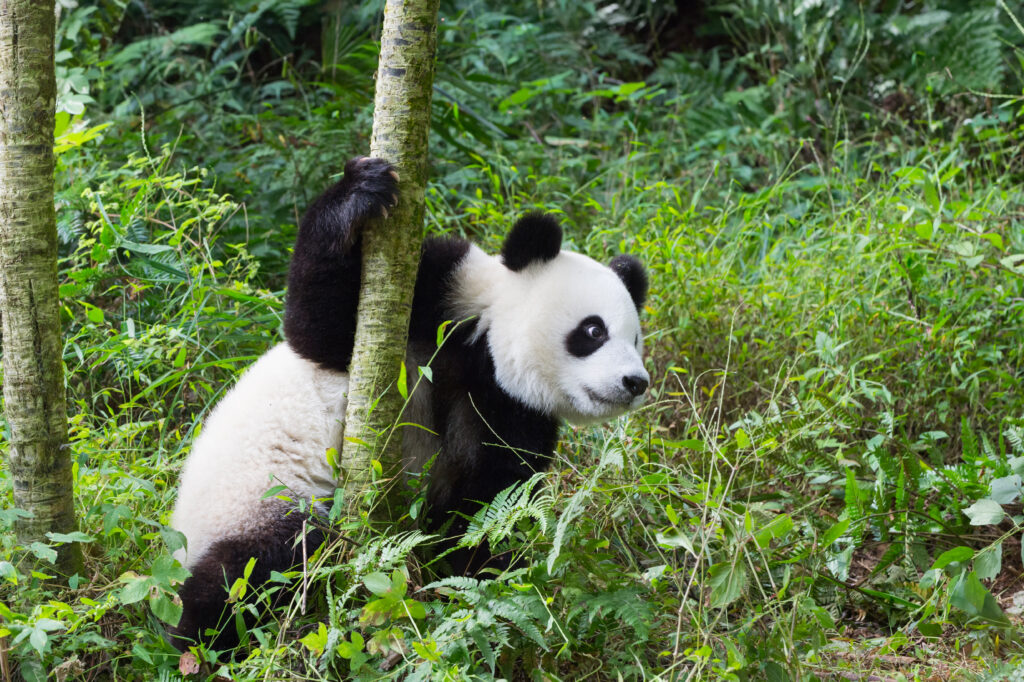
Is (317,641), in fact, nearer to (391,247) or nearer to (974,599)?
(391,247)

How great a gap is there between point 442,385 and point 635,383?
2.08 ft

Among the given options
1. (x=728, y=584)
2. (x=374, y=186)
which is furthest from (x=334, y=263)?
(x=728, y=584)

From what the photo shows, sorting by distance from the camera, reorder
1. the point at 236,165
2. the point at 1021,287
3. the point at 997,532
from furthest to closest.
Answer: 1. the point at 236,165
2. the point at 1021,287
3. the point at 997,532

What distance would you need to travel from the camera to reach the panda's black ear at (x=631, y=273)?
3424mm

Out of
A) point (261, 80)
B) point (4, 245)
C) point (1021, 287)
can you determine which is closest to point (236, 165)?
point (261, 80)

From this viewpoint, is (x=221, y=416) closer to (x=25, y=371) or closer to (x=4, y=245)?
(x=25, y=371)

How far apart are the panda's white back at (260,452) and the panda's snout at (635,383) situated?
0.90 metres

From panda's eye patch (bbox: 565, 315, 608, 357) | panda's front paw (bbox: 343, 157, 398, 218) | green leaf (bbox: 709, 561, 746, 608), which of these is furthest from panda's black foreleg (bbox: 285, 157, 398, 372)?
green leaf (bbox: 709, 561, 746, 608)

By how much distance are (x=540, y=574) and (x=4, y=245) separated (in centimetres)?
165

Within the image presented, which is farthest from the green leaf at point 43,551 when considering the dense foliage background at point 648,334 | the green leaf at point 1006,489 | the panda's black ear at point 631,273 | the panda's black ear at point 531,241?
the green leaf at point 1006,489

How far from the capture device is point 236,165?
5297 mm

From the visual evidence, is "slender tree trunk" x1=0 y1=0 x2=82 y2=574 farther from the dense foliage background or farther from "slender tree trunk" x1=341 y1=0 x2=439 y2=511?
"slender tree trunk" x1=341 y1=0 x2=439 y2=511

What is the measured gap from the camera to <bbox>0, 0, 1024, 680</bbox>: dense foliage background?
238 centimetres

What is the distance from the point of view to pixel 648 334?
13.5 feet
